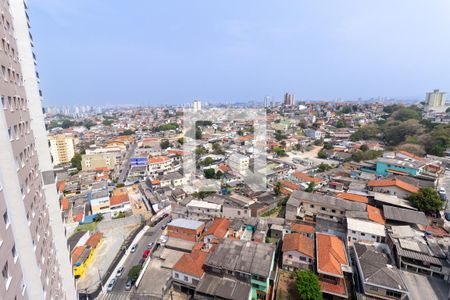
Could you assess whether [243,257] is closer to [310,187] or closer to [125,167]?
[310,187]

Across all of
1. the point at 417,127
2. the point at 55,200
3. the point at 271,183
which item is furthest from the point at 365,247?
the point at 417,127

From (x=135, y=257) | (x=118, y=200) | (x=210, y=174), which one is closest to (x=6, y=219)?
(x=135, y=257)

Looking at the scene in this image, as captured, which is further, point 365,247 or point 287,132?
point 287,132

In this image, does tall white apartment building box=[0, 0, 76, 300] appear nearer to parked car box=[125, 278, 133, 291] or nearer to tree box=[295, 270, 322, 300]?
parked car box=[125, 278, 133, 291]

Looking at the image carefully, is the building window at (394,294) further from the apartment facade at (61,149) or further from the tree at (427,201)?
the apartment facade at (61,149)

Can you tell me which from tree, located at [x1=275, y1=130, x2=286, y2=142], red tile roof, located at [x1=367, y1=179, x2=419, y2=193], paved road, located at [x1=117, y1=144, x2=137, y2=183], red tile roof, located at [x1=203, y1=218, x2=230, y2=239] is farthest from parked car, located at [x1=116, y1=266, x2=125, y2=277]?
tree, located at [x1=275, y1=130, x2=286, y2=142]

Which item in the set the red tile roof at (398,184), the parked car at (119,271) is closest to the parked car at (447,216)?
the red tile roof at (398,184)

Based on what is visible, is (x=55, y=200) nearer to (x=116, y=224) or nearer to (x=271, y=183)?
(x=116, y=224)
